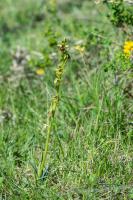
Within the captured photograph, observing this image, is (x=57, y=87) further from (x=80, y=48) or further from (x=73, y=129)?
(x=80, y=48)

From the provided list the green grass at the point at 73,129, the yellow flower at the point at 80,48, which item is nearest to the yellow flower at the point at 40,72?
the green grass at the point at 73,129

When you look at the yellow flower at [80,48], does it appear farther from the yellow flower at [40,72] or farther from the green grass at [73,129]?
the yellow flower at [40,72]

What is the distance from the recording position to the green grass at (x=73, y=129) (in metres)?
3.01

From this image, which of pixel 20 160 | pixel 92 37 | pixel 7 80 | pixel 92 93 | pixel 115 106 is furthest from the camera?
pixel 7 80

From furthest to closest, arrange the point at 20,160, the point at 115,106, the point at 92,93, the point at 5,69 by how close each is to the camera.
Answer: the point at 5,69 → the point at 92,93 → the point at 115,106 → the point at 20,160

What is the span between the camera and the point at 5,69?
17.4ft

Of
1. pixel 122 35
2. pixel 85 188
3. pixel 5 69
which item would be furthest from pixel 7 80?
pixel 85 188

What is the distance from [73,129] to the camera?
142 inches

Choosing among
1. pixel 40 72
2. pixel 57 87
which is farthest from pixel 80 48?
pixel 57 87

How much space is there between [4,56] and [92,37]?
1454 millimetres

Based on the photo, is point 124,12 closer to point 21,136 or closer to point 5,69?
point 21,136

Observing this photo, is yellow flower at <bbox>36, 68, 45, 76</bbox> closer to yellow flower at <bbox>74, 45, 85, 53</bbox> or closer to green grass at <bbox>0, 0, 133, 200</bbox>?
green grass at <bbox>0, 0, 133, 200</bbox>

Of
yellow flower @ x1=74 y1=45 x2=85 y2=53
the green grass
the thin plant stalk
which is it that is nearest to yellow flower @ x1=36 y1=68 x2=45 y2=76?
the green grass

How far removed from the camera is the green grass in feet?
9.88
